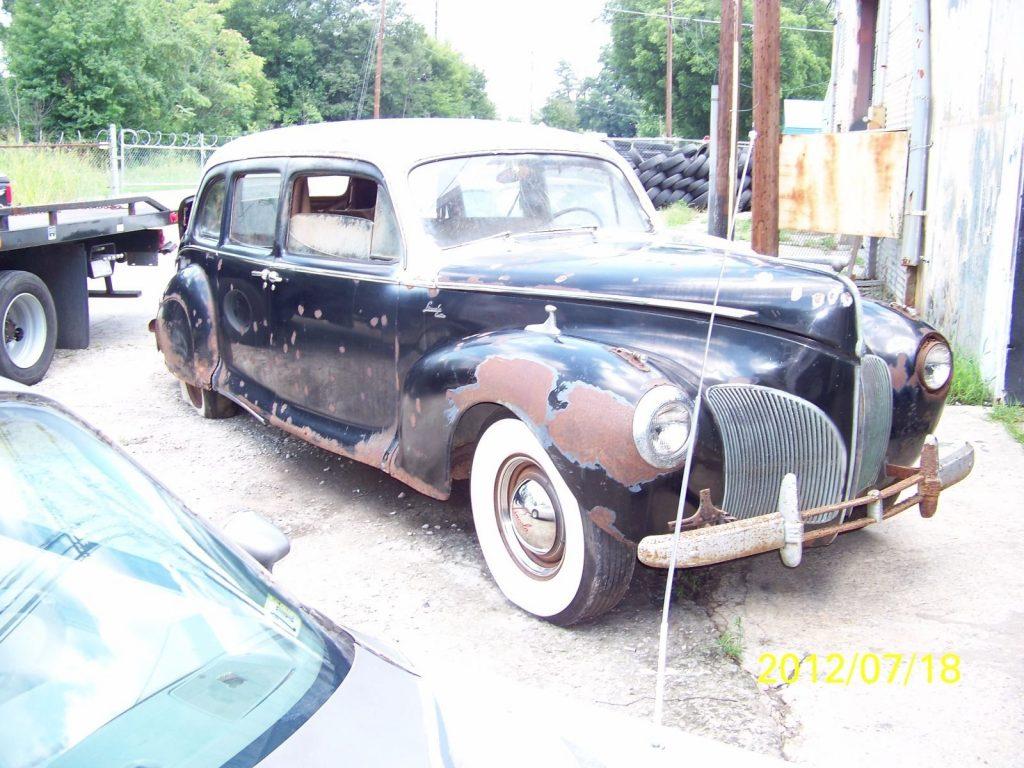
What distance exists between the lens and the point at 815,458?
3387 millimetres

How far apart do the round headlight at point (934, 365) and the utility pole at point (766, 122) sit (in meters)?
3.59

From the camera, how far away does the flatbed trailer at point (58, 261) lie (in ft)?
23.1

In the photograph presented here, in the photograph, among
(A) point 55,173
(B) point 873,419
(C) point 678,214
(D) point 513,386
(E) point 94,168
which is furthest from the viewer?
(E) point 94,168

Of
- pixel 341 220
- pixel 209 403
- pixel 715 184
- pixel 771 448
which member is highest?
pixel 715 184

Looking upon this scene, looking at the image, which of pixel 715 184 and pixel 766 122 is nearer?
pixel 766 122

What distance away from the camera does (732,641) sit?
3365 millimetres

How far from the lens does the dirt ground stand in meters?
2.93

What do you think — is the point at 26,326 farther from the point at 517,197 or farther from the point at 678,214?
the point at 678,214

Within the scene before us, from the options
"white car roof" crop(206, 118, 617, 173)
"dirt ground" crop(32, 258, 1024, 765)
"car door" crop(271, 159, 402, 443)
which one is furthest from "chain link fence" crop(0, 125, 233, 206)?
"dirt ground" crop(32, 258, 1024, 765)

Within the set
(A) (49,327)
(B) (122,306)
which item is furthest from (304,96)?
(A) (49,327)

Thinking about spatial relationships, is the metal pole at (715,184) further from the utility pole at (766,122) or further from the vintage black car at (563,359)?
the vintage black car at (563,359)

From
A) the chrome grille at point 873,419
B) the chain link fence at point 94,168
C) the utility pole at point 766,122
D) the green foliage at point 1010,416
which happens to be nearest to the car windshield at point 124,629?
the chrome grille at point 873,419

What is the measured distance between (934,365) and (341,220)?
2.65m

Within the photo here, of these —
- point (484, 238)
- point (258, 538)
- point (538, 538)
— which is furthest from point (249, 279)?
point (258, 538)
